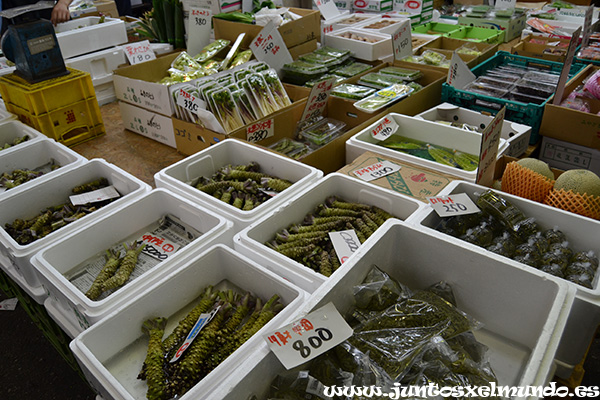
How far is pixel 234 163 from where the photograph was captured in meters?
2.27

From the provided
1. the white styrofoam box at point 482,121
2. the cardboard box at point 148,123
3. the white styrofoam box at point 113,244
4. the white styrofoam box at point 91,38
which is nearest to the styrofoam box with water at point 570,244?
the white styrofoam box at point 482,121

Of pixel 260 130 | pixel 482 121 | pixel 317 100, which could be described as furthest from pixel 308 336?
pixel 482 121

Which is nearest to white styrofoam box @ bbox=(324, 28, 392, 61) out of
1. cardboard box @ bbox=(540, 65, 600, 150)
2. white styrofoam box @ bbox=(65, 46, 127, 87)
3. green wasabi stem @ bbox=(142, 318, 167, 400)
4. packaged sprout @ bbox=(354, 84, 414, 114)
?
packaged sprout @ bbox=(354, 84, 414, 114)

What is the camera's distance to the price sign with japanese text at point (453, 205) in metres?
1.49

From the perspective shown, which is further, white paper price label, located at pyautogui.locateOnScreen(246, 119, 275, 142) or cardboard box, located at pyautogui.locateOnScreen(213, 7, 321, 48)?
cardboard box, located at pyautogui.locateOnScreen(213, 7, 321, 48)

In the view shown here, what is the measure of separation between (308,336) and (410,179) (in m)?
1.06

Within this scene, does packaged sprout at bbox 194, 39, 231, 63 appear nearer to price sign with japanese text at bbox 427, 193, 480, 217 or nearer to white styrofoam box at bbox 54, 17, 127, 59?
white styrofoam box at bbox 54, 17, 127, 59

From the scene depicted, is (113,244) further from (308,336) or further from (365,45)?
(365,45)

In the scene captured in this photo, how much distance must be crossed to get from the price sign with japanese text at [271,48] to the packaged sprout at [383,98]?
930 millimetres

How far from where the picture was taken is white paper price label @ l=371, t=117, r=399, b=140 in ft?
7.52

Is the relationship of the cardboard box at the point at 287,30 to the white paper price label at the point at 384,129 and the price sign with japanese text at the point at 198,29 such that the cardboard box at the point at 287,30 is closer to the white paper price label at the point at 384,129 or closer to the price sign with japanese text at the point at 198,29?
the price sign with japanese text at the point at 198,29

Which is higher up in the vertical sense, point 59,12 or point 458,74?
point 59,12

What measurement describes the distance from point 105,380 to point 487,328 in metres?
1.10

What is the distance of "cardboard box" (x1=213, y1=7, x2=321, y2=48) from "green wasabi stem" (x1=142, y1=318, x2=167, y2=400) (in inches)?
101
